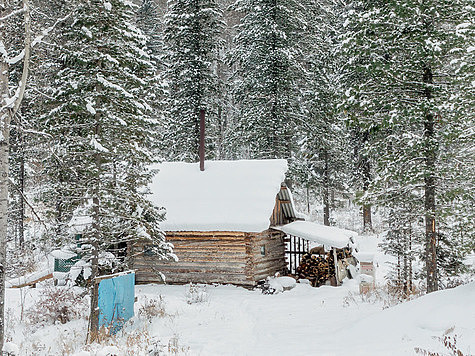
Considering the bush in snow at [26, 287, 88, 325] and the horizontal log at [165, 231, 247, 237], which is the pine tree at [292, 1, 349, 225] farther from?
the bush in snow at [26, 287, 88, 325]

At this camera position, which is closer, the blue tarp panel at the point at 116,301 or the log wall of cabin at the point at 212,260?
the blue tarp panel at the point at 116,301

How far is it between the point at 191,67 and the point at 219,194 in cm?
1065

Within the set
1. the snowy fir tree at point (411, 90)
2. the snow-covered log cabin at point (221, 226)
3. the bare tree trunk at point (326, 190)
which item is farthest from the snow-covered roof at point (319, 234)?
the bare tree trunk at point (326, 190)

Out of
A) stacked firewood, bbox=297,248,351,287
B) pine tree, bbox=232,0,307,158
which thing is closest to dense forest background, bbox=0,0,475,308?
stacked firewood, bbox=297,248,351,287

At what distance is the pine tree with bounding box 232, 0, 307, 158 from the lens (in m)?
23.3

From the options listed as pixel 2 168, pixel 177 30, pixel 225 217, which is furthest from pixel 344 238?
pixel 177 30

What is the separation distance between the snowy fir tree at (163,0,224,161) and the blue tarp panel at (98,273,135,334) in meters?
14.7

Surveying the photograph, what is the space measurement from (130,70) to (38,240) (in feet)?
16.4

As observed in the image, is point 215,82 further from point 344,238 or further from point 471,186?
point 471,186

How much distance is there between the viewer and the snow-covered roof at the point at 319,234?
16.8 metres

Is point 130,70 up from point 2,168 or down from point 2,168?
up

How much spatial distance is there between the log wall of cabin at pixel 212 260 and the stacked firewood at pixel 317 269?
A: 5.75 ft

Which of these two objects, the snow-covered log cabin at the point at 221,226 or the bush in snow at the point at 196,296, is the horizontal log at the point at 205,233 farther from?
the bush in snow at the point at 196,296

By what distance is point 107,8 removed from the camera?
9695 mm
